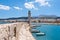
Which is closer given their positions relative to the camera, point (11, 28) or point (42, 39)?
point (11, 28)

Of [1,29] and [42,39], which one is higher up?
[1,29]

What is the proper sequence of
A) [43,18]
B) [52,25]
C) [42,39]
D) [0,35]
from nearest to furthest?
[0,35] → [42,39] → [43,18] → [52,25]

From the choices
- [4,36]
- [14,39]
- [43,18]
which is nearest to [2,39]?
[4,36]

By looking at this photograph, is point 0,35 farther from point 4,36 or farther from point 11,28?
point 11,28

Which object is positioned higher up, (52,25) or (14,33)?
(14,33)

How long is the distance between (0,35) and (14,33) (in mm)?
171

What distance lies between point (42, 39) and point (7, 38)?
12.3 meters

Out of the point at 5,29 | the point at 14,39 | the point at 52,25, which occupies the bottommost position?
the point at 52,25

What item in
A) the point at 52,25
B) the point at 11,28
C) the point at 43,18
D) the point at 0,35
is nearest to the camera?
the point at 0,35

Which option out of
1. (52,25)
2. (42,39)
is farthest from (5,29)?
(52,25)

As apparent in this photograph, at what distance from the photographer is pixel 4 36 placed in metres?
1.38

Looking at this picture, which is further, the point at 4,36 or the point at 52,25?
the point at 52,25

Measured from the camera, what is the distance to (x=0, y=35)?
1373 mm

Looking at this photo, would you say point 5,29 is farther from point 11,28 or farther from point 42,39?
point 42,39
